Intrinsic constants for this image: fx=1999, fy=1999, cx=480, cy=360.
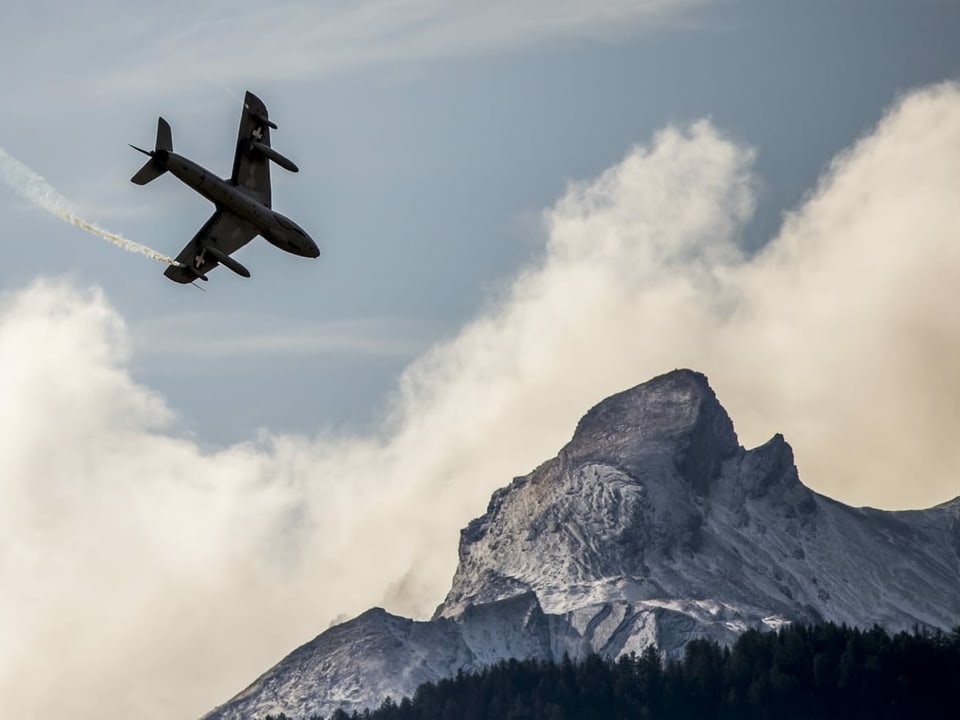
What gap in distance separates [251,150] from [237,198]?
30.4 ft

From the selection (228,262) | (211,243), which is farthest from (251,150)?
(228,262)

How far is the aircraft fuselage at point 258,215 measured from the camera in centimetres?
15975

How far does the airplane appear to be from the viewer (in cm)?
15725

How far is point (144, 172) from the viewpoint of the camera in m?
157

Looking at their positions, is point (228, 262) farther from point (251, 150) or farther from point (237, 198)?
point (251, 150)

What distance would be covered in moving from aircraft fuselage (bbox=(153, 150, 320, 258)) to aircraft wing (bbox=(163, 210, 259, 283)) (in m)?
1.68

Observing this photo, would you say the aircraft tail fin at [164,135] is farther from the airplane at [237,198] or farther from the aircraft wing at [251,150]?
the aircraft wing at [251,150]

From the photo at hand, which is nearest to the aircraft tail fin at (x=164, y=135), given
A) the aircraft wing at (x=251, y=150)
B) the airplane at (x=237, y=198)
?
the airplane at (x=237, y=198)

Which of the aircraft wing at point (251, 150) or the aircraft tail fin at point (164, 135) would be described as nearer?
the aircraft tail fin at point (164, 135)

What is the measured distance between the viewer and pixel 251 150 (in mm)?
168500

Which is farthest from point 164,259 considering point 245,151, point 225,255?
point 245,151

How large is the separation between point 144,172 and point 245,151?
1336 centimetres

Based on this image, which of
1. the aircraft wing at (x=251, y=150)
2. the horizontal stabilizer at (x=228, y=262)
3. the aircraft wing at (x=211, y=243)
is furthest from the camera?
the aircraft wing at (x=251, y=150)

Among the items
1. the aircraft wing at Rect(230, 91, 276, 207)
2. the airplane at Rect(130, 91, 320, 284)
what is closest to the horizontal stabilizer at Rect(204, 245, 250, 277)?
the airplane at Rect(130, 91, 320, 284)
